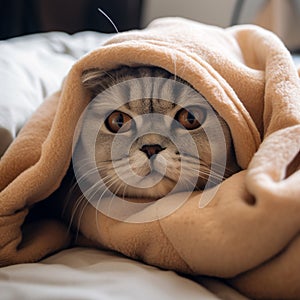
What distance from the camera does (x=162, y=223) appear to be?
0.72m

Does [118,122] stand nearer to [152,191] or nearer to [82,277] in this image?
[152,191]

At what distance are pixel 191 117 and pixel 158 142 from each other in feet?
0.25

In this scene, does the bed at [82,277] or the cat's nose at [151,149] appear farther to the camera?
the cat's nose at [151,149]

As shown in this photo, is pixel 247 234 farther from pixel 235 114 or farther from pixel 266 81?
pixel 266 81

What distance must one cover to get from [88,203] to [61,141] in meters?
0.13

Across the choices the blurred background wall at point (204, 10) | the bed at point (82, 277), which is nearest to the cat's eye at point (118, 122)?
the bed at point (82, 277)

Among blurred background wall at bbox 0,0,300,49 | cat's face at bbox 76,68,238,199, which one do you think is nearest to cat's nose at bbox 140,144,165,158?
cat's face at bbox 76,68,238,199

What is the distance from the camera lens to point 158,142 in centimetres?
80

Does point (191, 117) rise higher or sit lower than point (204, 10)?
higher

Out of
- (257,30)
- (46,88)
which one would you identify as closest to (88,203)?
(46,88)

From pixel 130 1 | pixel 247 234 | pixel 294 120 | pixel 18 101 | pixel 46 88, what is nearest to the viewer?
pixel 247 234

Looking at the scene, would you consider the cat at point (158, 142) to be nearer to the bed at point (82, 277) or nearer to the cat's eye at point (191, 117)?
the cat's eye at point (191, 117)

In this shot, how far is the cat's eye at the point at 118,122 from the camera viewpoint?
0.84m

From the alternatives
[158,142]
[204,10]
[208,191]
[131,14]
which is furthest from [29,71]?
[204,10]
